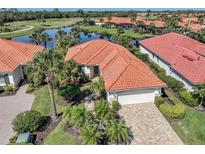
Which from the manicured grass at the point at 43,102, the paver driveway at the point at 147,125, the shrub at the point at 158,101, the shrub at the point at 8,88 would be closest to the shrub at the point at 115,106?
the paver driveway at the point at 147,125

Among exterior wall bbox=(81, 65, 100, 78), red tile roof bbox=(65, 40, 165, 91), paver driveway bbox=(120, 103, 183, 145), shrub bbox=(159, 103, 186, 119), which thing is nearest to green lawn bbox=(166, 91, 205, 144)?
shrub bbox=(159, 103, 186, 119)

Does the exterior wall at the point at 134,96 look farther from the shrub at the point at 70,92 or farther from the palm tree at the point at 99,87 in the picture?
the shrub at the point at 70,92

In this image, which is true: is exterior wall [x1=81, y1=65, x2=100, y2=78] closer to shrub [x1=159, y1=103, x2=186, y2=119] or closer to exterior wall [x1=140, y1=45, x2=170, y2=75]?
exterior wall [x1=140, y1=45, x2=170, y2=75]

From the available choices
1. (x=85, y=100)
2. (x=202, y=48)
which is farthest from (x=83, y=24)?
(x=85, y=100)

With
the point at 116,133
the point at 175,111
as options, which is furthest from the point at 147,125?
the point at 116,133

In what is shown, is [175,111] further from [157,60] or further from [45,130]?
[157,60]
